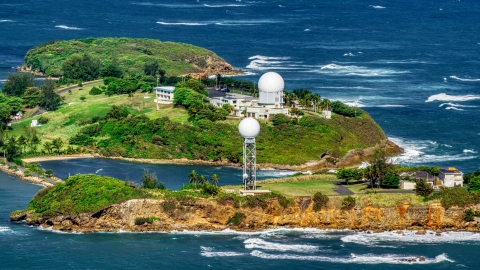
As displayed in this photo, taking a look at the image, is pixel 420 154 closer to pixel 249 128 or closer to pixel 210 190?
pixel 249 128

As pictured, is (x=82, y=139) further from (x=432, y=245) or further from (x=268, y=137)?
(x=432, y=245)

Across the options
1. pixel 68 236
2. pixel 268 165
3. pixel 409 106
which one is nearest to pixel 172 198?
pixel 68 236

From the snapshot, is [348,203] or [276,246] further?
[348,203]

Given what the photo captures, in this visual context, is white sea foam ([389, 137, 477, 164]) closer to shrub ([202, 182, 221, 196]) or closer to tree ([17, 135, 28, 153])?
shrub ([202, 182, 221, 196])

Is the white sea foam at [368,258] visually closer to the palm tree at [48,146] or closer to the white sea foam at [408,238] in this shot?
the white sea foam at [408,238]

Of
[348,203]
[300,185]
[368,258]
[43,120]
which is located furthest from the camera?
[43,120]

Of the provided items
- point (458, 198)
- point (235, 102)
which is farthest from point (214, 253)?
point (235, 102)
